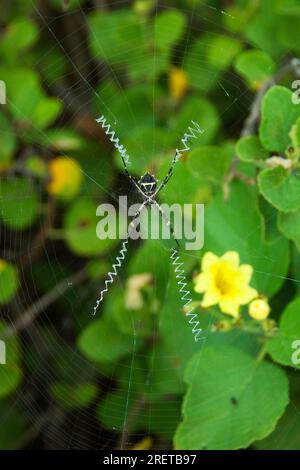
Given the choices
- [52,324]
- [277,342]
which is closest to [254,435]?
[277,342]

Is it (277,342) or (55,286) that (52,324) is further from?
(277,342)

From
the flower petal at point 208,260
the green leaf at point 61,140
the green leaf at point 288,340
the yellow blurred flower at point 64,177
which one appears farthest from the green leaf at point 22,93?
the green leaf at point 288,340

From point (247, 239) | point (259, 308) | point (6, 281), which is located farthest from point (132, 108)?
point (259, 308)

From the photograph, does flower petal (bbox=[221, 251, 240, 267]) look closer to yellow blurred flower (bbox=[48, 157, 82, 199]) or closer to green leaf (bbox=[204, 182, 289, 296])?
green leaf (bbox=[204, 182, 289, 296])

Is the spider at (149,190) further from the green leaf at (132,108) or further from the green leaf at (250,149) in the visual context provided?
the green leaf at (250,149)

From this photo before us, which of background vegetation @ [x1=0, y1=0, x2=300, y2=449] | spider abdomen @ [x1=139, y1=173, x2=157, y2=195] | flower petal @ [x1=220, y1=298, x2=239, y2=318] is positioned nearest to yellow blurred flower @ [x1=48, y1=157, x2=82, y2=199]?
background vegetation @ [x1=0, y1=0, x2=300, y2=449]

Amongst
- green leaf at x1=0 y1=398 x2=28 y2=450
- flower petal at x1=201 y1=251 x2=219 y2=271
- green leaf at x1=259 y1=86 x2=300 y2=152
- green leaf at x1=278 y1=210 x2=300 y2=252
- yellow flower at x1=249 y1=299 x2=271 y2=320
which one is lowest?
green leaf at x1=0 y1=398 x2=28 y2=450
